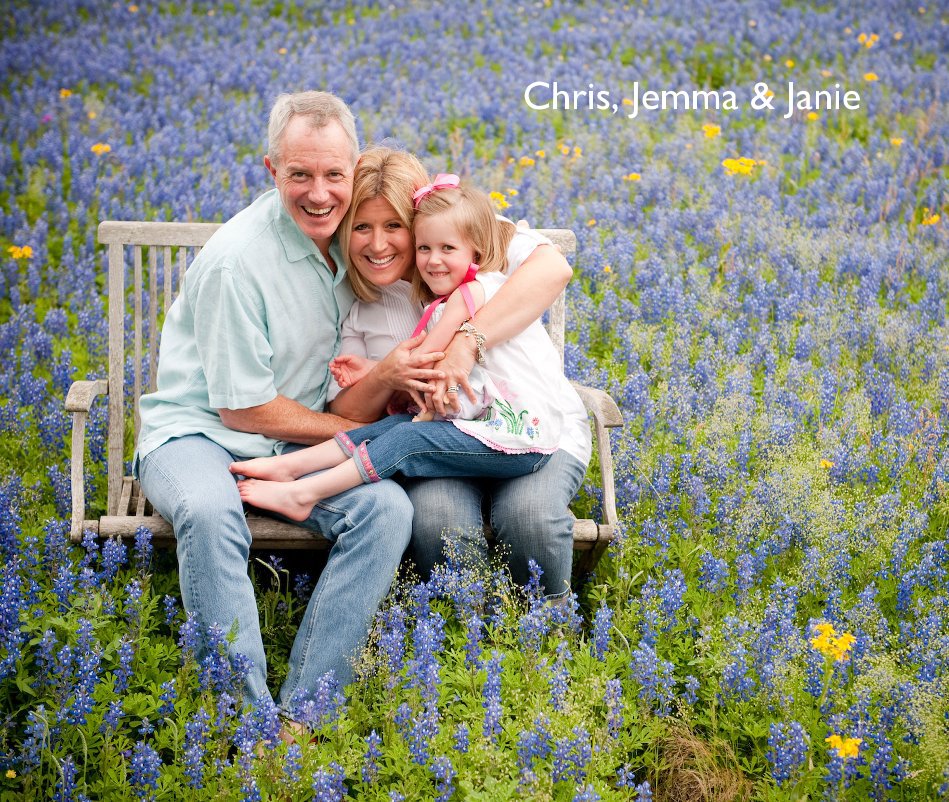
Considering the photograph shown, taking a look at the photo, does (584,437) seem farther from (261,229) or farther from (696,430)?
(261,229)

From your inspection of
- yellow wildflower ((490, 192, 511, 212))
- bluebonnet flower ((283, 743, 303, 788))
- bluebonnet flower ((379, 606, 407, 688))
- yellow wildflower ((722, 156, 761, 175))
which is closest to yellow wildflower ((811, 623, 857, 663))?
bluebonnet flower ((379, 606, 407, 688))

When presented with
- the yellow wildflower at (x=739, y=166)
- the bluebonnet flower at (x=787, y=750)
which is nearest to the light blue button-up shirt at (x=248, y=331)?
the bluebonnet flower at (x=787, y=750)

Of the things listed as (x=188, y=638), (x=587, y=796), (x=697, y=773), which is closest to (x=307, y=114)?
(x=188, y=638)

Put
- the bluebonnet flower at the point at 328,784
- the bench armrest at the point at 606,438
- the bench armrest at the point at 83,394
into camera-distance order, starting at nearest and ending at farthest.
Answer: the bluebonnet flower at the point at 328,784
the bench armrest at the point at 83,394
the bench armrest at the point at 606,438

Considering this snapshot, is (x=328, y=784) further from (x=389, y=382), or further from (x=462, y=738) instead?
(x=389, y=382)

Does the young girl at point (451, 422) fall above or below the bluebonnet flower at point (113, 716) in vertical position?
above

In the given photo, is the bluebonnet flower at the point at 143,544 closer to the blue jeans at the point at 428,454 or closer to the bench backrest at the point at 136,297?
the bench backrest at the point at 136,297

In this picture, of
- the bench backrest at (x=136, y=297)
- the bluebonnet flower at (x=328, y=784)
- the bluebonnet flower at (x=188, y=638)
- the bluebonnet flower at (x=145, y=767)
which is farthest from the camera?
the bench backrest at (x=136, y=297)

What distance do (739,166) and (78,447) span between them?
5253mm

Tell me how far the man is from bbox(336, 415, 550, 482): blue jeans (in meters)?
0.09

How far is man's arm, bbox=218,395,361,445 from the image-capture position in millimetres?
3734

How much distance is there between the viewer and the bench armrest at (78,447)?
378 centimetres

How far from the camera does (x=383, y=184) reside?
12.4 feet

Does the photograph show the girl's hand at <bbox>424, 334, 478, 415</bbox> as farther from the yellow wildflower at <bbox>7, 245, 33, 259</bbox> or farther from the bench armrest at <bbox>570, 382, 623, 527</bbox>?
the yellow wildflower at <bbox>7, 245, 33, 259</bbox>
